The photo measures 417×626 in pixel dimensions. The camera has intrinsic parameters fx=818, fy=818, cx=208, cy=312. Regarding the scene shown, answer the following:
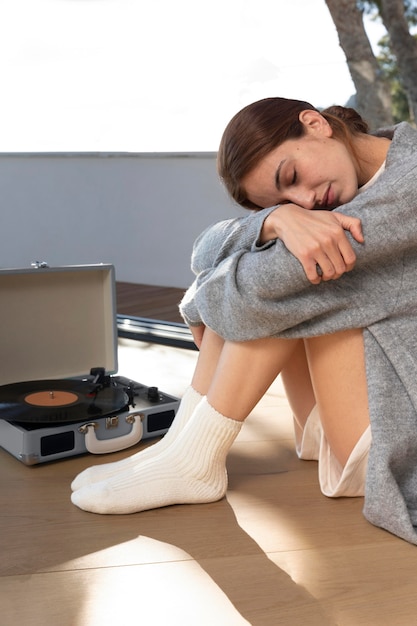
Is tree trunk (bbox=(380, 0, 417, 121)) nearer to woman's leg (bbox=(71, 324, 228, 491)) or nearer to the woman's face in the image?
the woman's face

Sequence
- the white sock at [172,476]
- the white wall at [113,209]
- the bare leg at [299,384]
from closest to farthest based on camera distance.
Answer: the white sock at [172,476] → the bare leg at [299,384] → the white wall at [113,209]

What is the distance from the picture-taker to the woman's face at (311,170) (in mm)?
1437

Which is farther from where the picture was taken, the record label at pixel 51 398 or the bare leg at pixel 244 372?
the record label at pixel 51 398

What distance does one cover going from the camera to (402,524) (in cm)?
143

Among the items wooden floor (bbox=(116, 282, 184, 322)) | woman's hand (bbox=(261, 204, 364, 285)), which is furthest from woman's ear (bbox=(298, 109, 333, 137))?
wooden floor (bbox=(116, 282, 184, 322))

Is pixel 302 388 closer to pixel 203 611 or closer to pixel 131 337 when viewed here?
pixel 203 611

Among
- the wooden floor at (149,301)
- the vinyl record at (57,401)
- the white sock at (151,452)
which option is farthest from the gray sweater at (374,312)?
the wooden floor at (149,301)

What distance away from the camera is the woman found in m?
1.33

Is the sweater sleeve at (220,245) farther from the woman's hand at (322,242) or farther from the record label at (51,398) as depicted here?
the record label at (51,398)

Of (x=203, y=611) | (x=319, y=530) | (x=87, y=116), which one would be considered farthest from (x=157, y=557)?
(x=87, y=116)

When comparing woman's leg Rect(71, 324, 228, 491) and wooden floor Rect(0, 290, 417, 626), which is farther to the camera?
woman's leg Rect(71, 324, 228, 491)

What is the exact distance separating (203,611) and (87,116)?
3858mm

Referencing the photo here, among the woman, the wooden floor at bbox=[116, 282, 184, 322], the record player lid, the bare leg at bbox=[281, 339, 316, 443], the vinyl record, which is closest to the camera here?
the woman

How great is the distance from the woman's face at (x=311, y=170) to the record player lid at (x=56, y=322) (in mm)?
875
